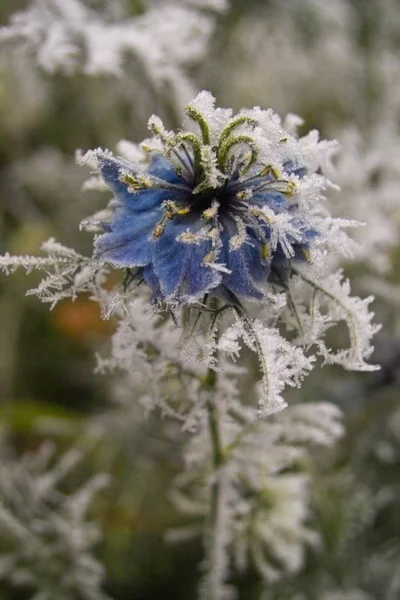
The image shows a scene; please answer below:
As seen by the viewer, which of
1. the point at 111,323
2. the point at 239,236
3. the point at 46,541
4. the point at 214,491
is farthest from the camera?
the point at 111,323

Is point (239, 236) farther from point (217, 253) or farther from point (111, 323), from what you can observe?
point (111, 323)

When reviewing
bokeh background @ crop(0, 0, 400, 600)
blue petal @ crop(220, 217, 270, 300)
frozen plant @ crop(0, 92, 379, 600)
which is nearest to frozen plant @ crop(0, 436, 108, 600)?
bokeh background @ crop(0, 0, 400, 600)

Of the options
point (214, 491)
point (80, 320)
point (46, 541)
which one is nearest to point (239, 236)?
point (214, 491)

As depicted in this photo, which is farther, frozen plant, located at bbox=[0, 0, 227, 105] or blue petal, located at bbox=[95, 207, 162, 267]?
frozen plant, located at bbox=[0, 0, 227, 105]

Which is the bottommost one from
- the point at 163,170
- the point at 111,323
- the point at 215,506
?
the point at 215,506

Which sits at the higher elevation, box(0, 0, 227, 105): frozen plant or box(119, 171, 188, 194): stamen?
box(0, 0, 227, 105): frozen plant

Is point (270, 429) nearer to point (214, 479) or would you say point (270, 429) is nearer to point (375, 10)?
point (214, 479)

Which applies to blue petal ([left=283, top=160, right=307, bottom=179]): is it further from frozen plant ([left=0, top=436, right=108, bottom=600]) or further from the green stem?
frozen plant ([left=0, top=436, right=108, bottom=600])
